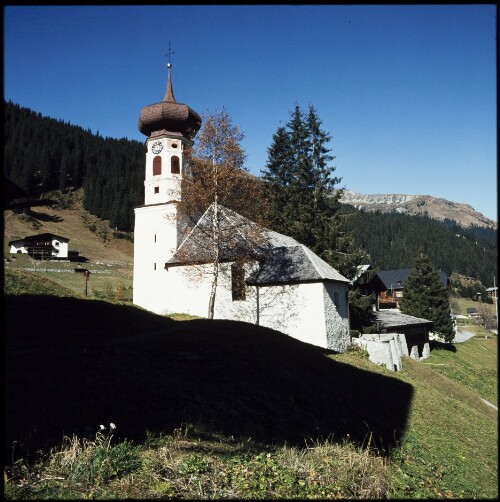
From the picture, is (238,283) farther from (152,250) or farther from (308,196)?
(308,196)

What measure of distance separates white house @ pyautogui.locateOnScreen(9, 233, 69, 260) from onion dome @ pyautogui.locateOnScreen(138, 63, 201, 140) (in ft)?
141

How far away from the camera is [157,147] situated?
110ft

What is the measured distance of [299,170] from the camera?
45.8 m

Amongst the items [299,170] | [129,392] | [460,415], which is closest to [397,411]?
[460,415]

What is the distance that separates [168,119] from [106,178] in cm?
10234

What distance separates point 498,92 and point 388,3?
3.30 ft

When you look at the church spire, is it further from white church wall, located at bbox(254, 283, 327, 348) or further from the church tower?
white church wall, located at bbox(254, 283, 327, 348)

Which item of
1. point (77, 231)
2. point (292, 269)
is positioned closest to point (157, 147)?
point (292, 269)

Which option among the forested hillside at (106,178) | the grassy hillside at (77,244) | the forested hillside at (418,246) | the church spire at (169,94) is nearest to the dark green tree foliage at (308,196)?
the church spire at (169,94)

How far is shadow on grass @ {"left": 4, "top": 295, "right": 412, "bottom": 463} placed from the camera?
870 centimetres

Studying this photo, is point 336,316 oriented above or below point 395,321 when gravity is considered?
above

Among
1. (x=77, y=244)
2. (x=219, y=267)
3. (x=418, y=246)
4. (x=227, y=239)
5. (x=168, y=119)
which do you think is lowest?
(x=219, y=267)

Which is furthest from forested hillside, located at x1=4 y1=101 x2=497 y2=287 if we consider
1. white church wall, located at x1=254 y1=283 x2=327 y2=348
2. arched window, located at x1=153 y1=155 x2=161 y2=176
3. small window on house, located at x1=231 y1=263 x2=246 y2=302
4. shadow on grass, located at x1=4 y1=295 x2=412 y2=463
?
shadow on grass, located at x1=4 y1=295 x2=412 y2=463

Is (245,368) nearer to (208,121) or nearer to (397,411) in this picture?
(397,411)
